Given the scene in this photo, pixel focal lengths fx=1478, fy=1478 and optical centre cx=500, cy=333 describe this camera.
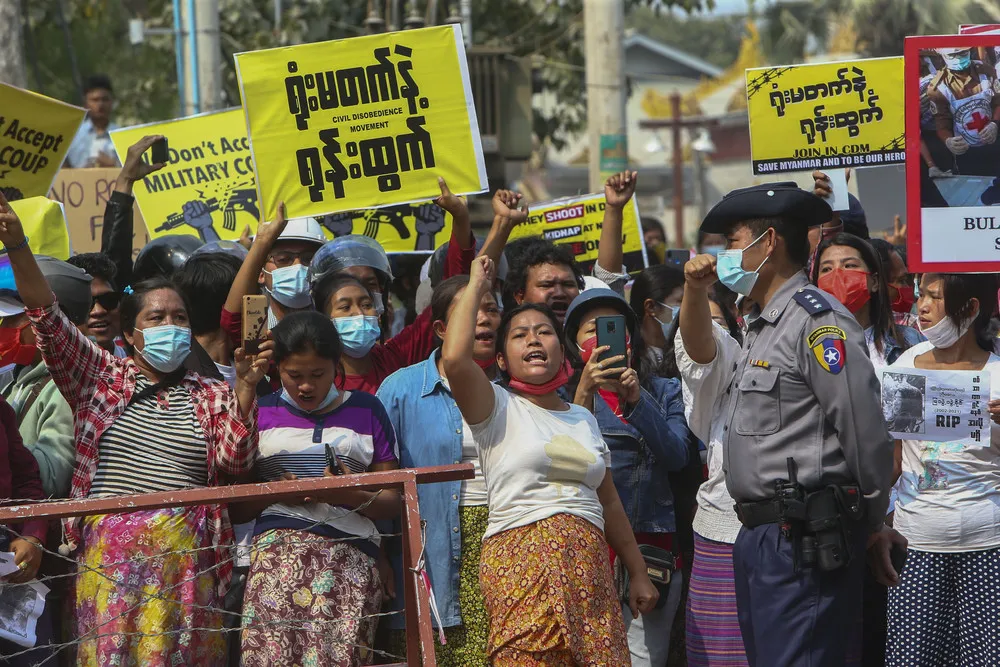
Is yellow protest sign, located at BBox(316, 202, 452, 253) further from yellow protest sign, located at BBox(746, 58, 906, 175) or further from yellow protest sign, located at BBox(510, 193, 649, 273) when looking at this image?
yellow protest sign, located at BBox(746, 58, 906, 175)

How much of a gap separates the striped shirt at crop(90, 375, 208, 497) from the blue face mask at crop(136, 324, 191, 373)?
165 mm

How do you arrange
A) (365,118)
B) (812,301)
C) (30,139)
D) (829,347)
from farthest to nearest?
(30,139) < (365,118) < (812,301) < (829,347)

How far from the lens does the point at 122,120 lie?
19672 mm

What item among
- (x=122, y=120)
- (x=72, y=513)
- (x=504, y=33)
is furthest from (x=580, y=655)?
(x=122, y=120)

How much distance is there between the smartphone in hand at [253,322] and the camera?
196 inches

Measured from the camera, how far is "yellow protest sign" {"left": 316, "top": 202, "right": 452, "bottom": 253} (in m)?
8.18

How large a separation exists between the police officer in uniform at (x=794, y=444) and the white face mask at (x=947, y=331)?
→ 788 mm

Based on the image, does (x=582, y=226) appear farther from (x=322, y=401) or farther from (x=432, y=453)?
(x=322, y=401)

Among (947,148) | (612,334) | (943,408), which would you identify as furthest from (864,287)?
(612,334)

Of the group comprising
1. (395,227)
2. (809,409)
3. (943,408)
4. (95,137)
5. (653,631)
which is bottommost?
(653,631)

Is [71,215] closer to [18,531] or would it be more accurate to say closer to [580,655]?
[18,531]

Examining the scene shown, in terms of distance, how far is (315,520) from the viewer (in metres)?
5.19

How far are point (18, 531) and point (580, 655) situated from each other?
6.26 ft

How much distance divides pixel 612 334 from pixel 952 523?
144cm
